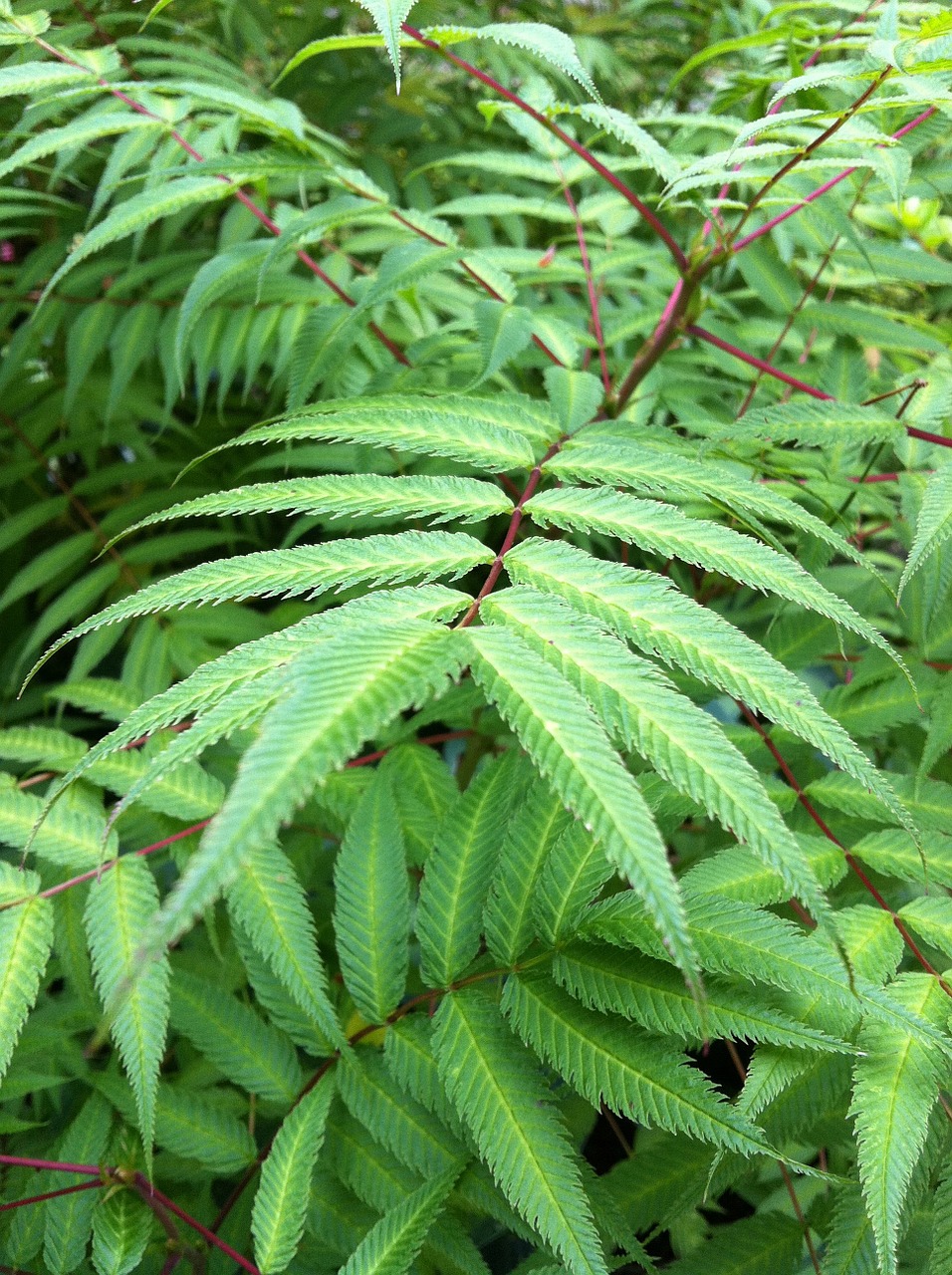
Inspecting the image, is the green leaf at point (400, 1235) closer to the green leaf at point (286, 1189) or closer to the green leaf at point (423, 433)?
the green leaf at point (286, 1189)

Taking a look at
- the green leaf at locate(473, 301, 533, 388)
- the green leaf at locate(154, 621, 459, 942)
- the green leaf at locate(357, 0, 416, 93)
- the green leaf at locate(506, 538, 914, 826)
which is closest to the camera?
the green leaf at locate(154, 621, 459, 942)

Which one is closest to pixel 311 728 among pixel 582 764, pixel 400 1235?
pixel 582 764

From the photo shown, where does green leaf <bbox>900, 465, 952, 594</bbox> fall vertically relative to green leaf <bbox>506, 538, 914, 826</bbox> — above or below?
below

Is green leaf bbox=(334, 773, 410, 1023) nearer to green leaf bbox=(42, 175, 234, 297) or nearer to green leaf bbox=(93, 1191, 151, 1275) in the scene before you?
green leaf bbox=(93, 1191, 151, 1275)

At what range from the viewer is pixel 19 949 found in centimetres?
62

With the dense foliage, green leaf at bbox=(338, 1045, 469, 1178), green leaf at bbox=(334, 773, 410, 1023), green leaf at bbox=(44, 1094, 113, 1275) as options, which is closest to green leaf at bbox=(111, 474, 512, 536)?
the dense foliage

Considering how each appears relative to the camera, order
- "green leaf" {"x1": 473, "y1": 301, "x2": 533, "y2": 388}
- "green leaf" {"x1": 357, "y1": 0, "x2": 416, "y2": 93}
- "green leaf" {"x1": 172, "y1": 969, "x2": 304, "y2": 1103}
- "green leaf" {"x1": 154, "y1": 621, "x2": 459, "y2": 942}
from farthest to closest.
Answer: "green leaf" {"x1": 473, "y1": 301, "x2": 533, "y2": 388}, "green leaf" {"x1": 172, "y1": 969, "x2": 304, "y2": 1103}, "green leaf" {"x1": 357, "y1": 0, "x2": 416, "y2": 93}, "green leaf" {"x1": 154, "y1": 621, "x2": 459, "y2": 942}

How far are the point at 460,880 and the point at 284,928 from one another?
117 mm

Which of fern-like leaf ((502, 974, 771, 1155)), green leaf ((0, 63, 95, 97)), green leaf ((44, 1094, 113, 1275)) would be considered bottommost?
green leaf ((44, 1094, 113, 1275))

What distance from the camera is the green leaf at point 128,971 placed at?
550mm

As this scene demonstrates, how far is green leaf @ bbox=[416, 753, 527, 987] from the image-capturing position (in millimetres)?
588

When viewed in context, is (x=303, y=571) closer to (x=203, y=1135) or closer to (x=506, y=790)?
(x=506, y=790)

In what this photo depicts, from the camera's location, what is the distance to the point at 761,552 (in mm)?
504

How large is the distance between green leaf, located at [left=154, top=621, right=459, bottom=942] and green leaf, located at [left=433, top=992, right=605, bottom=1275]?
0.85ft
